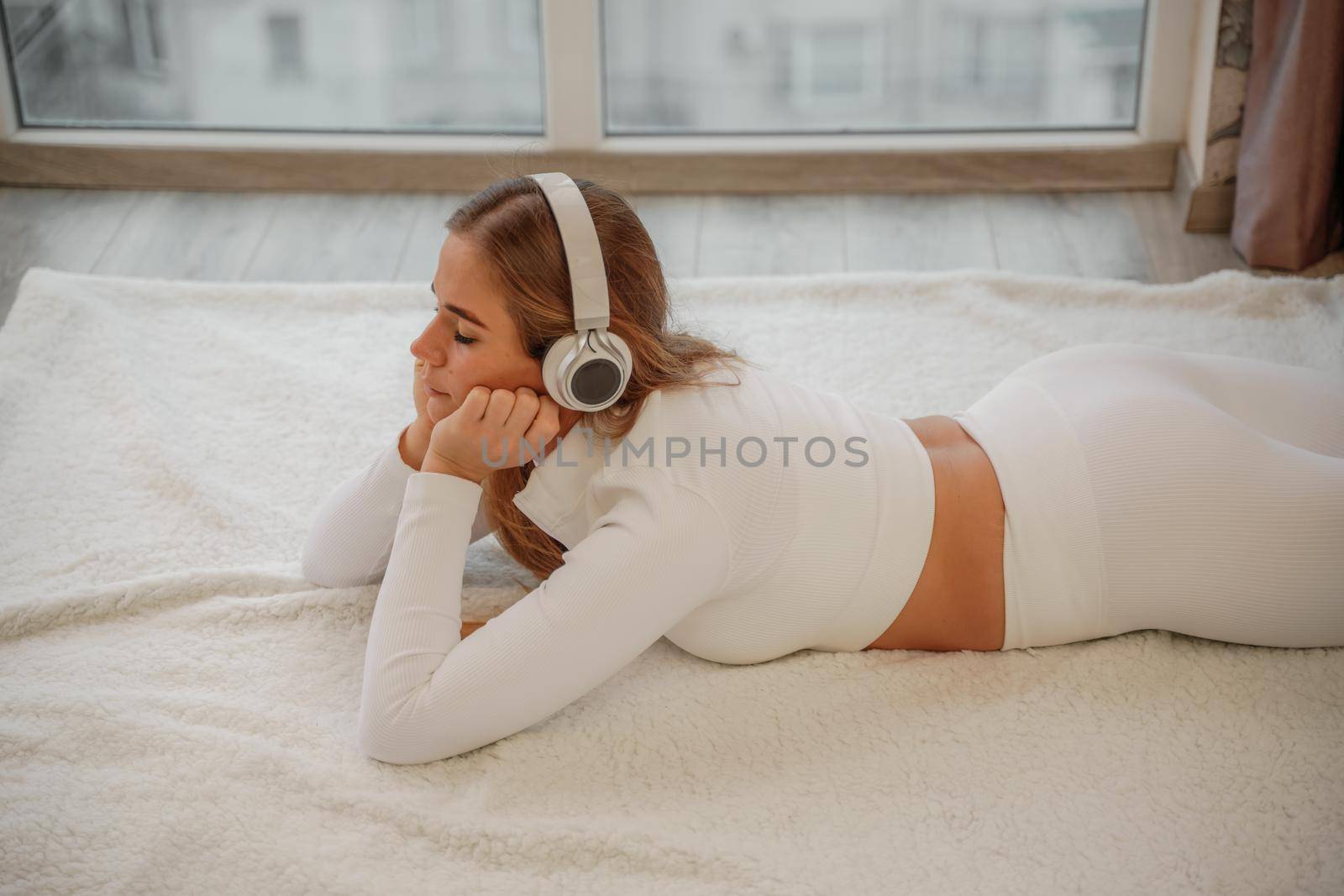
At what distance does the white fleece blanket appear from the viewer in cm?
124

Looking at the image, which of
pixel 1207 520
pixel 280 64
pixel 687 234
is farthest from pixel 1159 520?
pixel 280 64

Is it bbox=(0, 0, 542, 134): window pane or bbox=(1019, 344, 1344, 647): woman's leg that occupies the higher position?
bbox=(0, 0, 542, 134): window pane

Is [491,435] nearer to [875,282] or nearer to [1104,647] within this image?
[1104,647]

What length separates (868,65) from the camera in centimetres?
275

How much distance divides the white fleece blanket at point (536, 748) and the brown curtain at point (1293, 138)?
1112mm

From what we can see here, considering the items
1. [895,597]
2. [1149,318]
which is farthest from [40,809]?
[1149,318]

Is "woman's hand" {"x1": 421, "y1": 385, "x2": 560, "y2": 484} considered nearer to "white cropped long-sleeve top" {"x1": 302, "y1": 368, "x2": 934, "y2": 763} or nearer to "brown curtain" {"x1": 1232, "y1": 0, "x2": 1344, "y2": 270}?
"white cropped long-sleeve top" {"x1": 302, "y1": 368, "x2": 934, "y2": 763}

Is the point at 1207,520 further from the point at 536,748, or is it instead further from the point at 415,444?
the point at 415,444

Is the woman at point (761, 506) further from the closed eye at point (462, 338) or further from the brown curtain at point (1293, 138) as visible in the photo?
the brown curtain at point (1293, 138)

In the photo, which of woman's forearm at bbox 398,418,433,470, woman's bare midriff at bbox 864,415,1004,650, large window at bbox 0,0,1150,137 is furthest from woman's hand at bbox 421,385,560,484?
large window at bbox 0,0,1150,137

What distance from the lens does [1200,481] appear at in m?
1.37

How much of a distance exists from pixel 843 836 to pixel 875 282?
1232 mm

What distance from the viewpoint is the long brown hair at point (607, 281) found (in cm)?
126

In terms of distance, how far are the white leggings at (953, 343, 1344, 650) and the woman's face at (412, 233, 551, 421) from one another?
52 cm
